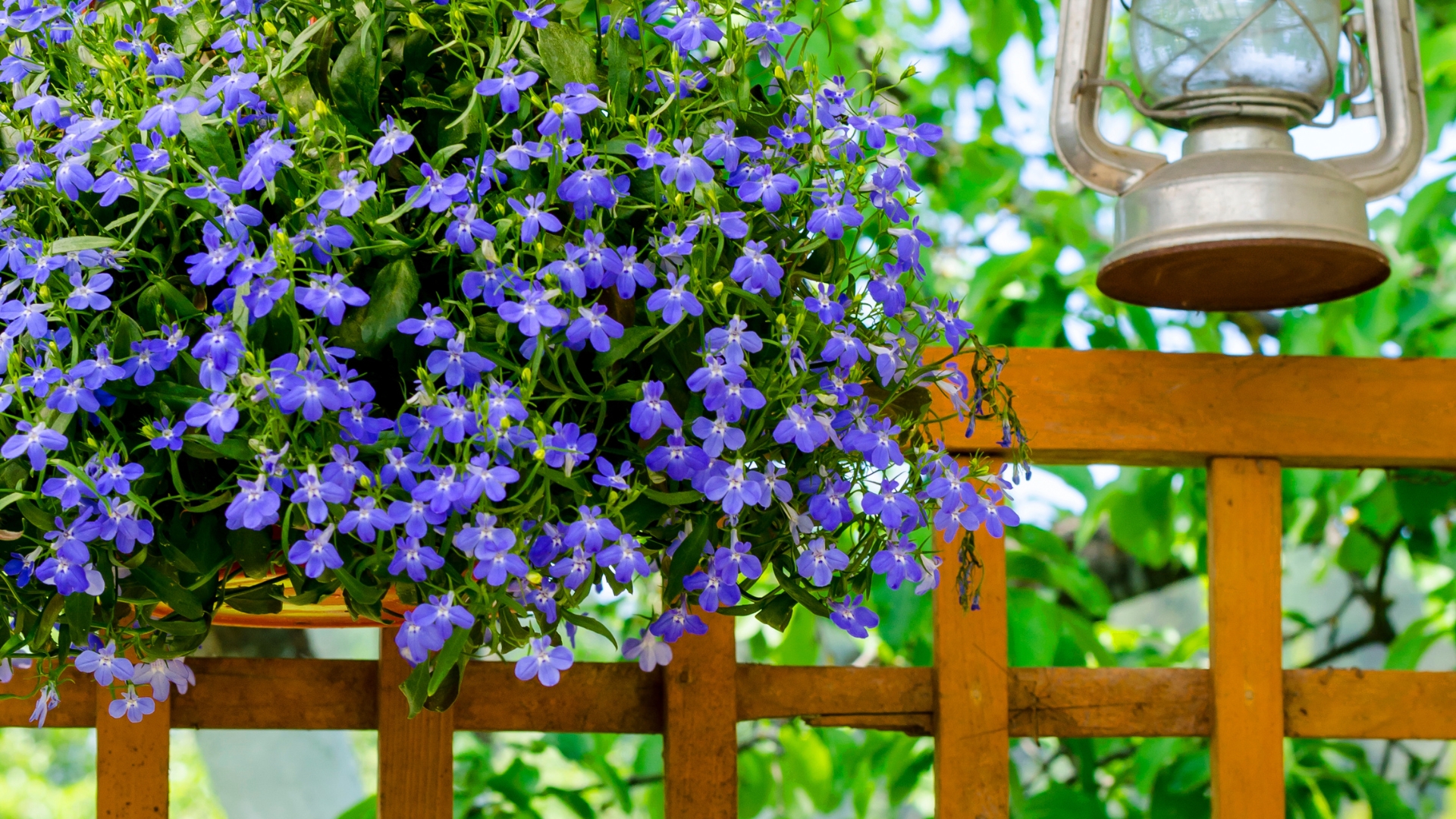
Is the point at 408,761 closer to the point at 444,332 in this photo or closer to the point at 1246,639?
the point at 444,332

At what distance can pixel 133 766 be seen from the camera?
0.96 m

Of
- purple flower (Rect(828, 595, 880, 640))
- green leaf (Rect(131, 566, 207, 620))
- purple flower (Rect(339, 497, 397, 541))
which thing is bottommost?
purple flower (Rect(828, 595, 880, 640))

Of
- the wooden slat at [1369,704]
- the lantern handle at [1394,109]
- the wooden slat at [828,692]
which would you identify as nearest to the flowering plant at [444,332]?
the wooden slat at [828,692]

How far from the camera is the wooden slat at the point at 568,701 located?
3.27ft

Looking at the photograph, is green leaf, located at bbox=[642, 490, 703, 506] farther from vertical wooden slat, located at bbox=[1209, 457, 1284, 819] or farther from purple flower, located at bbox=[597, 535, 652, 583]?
vertical wooden slat, located at bbox=[1209, 457, 1284, 819]

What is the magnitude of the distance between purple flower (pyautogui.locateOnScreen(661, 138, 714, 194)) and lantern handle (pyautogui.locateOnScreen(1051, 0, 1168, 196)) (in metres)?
0.50

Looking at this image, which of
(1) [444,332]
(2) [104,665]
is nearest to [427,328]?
(1) [444,332]

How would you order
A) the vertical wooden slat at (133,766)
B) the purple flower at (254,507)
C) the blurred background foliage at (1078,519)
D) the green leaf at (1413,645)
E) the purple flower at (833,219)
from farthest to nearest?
the green leaf at (1413,645) < the blurred background foliage at (1078,519) < the vertical wooden slat at (133,766) < the purple flower at (833,219) < the purple flower at (254,507)

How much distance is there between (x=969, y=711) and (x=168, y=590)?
0.68m

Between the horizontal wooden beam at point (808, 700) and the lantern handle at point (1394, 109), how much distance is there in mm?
441

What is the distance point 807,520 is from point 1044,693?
54 centimetres

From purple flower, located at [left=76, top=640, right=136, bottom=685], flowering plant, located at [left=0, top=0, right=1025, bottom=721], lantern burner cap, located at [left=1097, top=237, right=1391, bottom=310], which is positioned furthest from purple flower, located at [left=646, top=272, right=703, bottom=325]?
lantern burner cap, located at [left=1097, top=237, right=1391, bottom=310]

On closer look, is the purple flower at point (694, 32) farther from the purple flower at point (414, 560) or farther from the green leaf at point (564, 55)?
the purple flower at point (414, 560)

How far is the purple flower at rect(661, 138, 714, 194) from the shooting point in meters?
0.56
